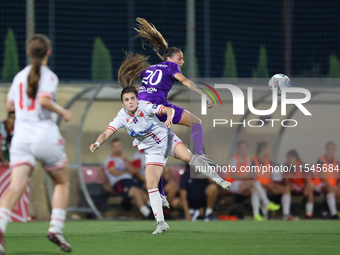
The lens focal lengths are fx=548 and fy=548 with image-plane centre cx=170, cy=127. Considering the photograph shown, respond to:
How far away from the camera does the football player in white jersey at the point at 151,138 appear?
657 cm

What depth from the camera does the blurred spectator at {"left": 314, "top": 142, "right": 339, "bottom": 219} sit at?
37.7 feet

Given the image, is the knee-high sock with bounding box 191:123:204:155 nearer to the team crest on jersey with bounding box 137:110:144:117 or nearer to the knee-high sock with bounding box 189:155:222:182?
the knee-high sock with bounding box 189:155:222:182

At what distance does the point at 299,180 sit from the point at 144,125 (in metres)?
5.85

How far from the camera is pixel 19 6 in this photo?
1120 cm

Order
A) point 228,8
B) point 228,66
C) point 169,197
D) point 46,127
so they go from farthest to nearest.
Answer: point 228,66
point 228,8
point 169,197
point 46,127

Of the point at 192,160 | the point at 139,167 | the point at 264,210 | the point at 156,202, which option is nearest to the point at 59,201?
the point at 156,202

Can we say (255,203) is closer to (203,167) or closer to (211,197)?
(211,197)

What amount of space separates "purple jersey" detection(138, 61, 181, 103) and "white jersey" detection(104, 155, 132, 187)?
4025mm

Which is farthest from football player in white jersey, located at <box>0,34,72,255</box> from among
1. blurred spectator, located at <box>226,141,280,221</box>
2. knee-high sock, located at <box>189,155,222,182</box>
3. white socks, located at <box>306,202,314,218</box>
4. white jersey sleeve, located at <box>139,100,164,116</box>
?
white socks, located at <box>306,202,314,218</box>

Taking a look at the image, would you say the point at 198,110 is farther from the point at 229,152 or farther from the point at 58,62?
the point at 58,62

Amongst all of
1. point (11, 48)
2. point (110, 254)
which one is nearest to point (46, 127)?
point (110, 254)

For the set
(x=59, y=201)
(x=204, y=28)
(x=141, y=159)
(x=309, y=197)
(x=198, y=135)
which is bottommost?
(x=309, y=197)

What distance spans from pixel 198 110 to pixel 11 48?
248 inches

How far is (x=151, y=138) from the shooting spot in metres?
6.79
